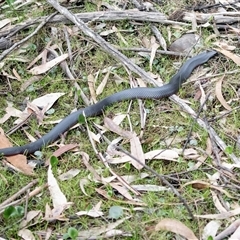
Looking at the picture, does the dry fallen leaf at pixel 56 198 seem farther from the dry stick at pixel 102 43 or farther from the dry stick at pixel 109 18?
the dry stick at pixel 109 18

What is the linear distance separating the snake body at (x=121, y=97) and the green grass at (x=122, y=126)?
51 millimetres

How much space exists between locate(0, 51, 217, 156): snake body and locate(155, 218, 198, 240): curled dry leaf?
1080mm

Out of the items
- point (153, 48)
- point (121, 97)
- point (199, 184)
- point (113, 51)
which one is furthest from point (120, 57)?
point (199, 184)

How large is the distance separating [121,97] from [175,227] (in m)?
1.30

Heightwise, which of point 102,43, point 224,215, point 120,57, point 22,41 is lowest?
point 224,215

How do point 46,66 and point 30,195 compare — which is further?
point 46,66

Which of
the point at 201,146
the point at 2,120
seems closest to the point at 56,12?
the point at 2,120

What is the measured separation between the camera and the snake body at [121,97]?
11.2 ft

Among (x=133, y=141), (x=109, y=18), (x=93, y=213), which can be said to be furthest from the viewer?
(x=109, y=18)

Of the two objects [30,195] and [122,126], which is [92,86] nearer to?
[122,126]

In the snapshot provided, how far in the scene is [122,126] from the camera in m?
3.60

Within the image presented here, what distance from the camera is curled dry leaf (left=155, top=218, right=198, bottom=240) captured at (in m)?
2.73

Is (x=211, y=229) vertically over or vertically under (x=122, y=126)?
under

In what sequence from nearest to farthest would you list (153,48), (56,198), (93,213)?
(93,213)
(56,198)
(153,48)
